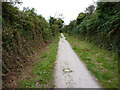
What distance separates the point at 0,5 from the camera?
566cm

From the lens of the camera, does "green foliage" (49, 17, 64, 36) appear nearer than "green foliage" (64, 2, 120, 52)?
No

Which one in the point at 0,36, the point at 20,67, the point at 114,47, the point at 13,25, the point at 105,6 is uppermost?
the point at 105,6

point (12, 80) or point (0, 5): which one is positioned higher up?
point (0, 5)

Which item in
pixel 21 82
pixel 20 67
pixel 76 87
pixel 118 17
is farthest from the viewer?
pixel 118 17

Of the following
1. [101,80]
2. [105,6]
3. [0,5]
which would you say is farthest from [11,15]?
[105,6]

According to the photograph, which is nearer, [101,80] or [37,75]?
[101,80]

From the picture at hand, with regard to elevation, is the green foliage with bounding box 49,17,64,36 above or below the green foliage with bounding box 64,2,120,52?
above

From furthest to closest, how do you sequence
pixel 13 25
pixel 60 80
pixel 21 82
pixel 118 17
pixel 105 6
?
pixel 105 6 → pixel 118 17 → pixel 13 25 → pixel 60 80 → pixel 21 82

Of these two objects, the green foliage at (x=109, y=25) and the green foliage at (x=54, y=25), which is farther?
the green foliage at (x=54, y=25)

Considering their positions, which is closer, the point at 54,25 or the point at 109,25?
the point at 109,25

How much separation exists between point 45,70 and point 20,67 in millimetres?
1198

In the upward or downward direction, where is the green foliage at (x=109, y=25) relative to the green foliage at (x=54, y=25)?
downward

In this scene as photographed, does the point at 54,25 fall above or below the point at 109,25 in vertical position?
above

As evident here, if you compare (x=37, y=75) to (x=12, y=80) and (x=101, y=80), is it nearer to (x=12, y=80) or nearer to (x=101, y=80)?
(x=12, y=80)
